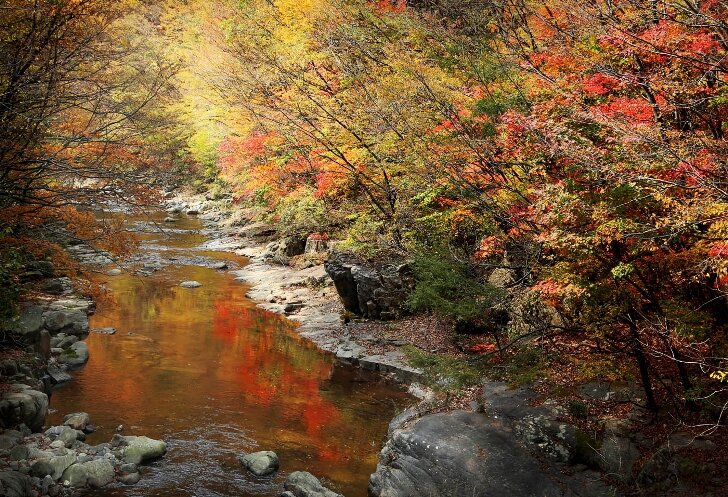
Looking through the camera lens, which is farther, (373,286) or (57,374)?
(373,286)

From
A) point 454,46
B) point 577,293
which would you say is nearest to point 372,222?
point 454,46

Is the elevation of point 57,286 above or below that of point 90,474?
above

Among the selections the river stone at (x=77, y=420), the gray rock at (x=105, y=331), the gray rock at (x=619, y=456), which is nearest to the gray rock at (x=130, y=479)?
the river stone at (x=77, y=420)

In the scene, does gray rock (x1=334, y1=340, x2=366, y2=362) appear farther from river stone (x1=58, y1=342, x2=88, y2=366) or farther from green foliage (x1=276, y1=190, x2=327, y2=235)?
green foliage (x1=276, y1=190, x2=327, y2=235)

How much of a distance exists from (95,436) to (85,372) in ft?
11.6

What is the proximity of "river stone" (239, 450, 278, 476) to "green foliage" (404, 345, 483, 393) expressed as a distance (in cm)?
326

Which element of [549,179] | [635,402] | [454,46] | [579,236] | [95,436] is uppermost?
[454,46]

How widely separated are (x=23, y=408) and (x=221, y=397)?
3968 millimetres

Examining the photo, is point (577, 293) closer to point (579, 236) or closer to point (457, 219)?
point (579, 236)

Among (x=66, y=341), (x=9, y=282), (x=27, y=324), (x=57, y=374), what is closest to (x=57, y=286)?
(x=66, y=341)

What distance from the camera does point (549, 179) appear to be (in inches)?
424

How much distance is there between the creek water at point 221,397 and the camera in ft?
32.2

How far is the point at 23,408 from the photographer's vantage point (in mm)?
10023

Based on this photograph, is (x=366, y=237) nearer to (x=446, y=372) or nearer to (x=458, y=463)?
(x=446, y=372)
